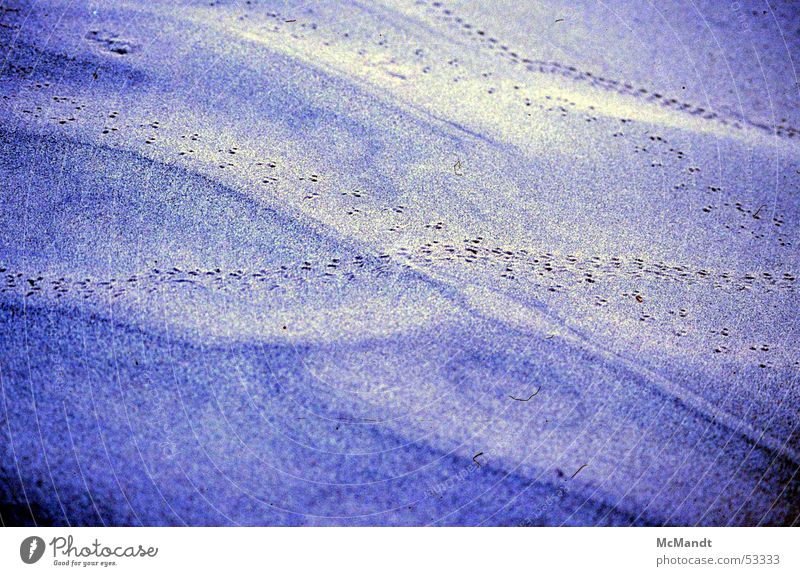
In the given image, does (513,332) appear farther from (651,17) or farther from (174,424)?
(651,17)

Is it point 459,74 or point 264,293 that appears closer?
point 264,293
